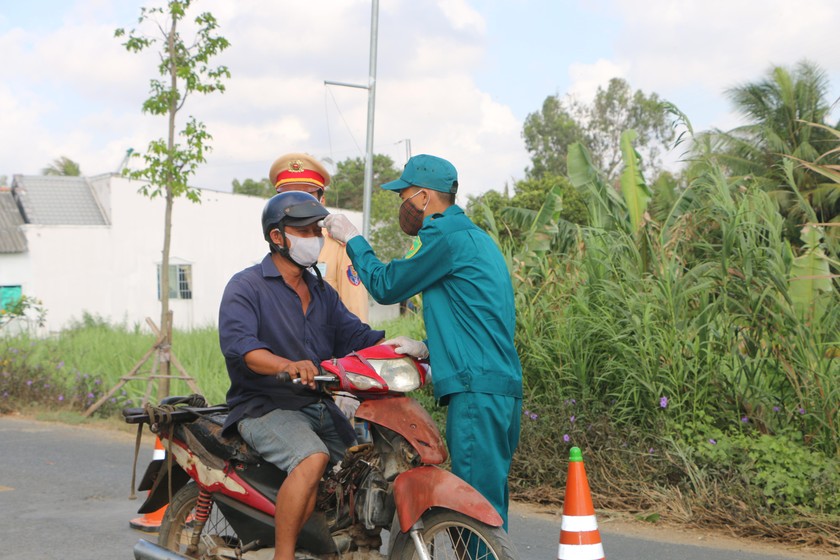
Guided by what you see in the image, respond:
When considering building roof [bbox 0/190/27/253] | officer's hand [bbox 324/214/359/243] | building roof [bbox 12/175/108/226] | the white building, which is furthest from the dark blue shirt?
building roof [bbox 12/175/108/226]

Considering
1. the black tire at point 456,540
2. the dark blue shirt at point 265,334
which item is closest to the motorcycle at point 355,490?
the black tire at point 456,540

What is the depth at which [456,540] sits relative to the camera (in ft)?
12.0

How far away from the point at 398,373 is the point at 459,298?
1.41 feet

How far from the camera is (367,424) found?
388 cm

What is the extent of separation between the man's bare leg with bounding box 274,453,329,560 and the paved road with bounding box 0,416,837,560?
2.39m

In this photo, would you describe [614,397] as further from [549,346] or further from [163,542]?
[163,542]

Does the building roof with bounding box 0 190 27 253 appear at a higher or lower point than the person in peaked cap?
higher

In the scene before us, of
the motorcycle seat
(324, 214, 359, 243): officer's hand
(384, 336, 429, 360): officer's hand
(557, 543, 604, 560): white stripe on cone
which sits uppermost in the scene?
(324, 214, 359, 243): officer's hand

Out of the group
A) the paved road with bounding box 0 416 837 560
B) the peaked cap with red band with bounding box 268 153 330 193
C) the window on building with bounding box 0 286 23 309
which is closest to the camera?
the peaked cap with red band with bounding box 268 153 330 193

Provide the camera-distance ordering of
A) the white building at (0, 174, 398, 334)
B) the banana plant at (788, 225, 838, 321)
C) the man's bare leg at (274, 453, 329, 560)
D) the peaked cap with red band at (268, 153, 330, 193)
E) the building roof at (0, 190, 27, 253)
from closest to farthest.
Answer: the man's bare leg at (274, 453, 329, 560) → the peaked cap with red band at (268, 153, 330, 193) → the banana plant at (788, 225, 838, 321) → the building roof at (0, 190, 27, 253) → the white building at (0, 174, 398, 334)

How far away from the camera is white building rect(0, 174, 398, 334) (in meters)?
32.9

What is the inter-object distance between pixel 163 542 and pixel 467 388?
5.76 ft

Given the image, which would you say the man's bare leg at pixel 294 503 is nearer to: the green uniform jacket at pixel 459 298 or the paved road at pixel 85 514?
the green uniform jacket at pixel 459 298

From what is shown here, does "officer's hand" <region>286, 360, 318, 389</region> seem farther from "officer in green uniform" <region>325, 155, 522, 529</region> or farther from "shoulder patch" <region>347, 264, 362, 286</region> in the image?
"shoulder patch" <region>347, 264, 362, 286</region>
